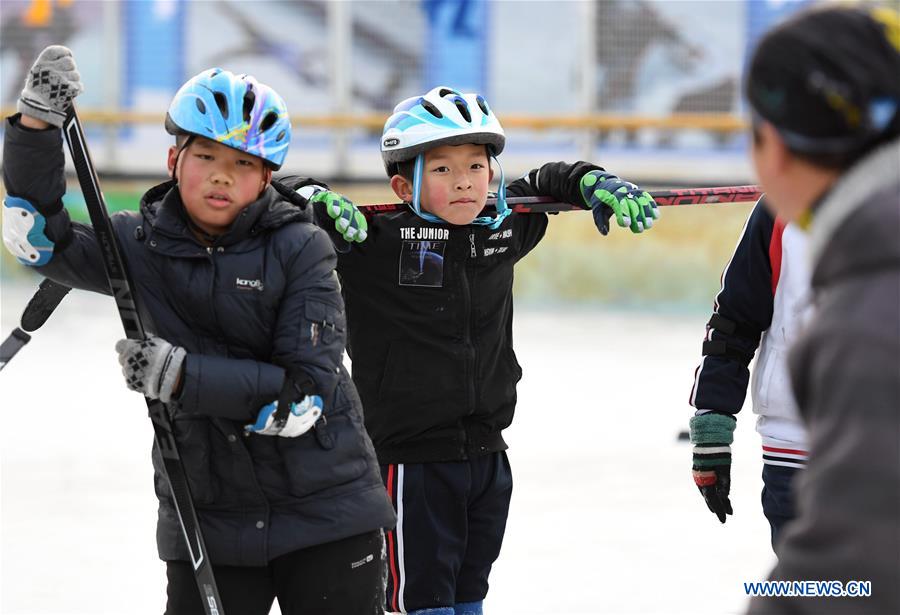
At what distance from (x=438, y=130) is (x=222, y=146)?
0.81 metres

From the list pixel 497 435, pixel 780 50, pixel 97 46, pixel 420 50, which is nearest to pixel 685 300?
pixel 420 50

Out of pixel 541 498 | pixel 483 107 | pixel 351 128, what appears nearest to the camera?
pixel 483 107

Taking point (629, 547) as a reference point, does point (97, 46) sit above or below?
above

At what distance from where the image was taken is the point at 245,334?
2344 mm

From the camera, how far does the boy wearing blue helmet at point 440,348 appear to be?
3094 millimetres

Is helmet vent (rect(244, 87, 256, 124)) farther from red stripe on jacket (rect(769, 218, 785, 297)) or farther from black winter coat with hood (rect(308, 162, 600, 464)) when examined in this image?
red stripe on jacket (rect(769, 218, 785, 297))

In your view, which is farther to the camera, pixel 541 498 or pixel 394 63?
pixel 394 63

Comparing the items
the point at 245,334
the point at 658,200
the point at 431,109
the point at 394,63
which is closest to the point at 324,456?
the point at 245,334

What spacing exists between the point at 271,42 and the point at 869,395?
477 inches

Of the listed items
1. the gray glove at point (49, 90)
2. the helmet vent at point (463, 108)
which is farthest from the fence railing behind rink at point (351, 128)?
the gray glove at point (49, 90)

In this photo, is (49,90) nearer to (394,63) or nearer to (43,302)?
(43,302)

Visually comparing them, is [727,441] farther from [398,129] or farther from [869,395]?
[869,395]

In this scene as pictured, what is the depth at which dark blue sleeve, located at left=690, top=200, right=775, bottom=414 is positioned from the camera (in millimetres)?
2832

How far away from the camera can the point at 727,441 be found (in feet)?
9.68
